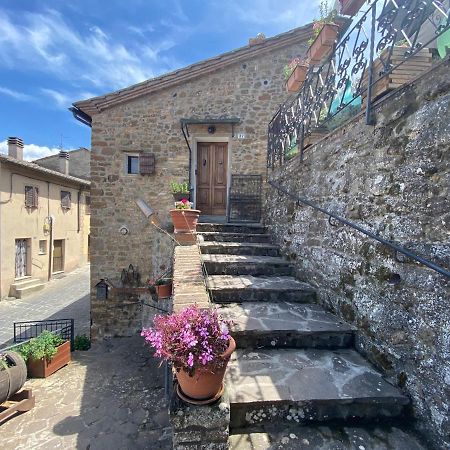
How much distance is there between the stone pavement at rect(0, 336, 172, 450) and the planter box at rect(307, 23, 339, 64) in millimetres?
5423

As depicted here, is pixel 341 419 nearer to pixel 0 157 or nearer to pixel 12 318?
pixel 12 318

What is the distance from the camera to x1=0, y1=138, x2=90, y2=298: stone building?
12109mm

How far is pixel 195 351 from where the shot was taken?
165cm

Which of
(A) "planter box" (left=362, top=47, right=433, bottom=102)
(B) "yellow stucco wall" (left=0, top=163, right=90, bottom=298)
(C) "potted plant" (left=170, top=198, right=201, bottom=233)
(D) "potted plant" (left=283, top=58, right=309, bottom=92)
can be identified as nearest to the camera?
(A) "planter box" (left=362, top=47, right=433, bottom=102)

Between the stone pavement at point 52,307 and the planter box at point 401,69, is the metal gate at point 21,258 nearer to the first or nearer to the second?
the stone pavement at point 52,307

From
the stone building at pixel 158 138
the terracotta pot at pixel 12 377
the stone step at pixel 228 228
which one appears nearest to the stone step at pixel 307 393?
the stone step at pixel 228 228

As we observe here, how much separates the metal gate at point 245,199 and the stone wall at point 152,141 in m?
1.05

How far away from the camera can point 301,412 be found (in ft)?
6.39

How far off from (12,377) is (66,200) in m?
13.6

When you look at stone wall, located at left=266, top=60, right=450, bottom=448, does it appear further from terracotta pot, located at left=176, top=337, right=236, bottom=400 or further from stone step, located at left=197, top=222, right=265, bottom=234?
stone step, located at left=197, top=222, right=265, bottom=234

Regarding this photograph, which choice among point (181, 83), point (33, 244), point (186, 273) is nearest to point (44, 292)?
point (33, 244)

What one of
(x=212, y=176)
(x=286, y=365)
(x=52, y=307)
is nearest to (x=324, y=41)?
(x=286, y=365)

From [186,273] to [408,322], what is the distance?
236cm

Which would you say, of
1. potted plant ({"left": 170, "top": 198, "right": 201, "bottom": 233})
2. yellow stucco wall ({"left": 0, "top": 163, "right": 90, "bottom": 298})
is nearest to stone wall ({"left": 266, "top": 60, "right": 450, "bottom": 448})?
potted plant ({"left": 170, "top": 198, "right": 201, "bottom": 233})
